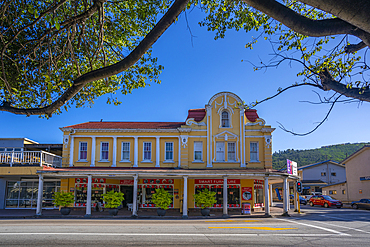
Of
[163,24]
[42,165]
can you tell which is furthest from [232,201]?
[163,24]

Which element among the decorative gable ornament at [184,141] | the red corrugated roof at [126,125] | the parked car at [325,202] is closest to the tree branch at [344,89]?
the decorative gable ornament at [184,141]

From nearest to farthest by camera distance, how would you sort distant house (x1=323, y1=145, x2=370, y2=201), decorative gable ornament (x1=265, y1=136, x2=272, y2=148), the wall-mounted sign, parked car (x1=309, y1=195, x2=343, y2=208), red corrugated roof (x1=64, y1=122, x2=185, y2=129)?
the wall-mounted sign < decorative gable ornament (x1=265, y1=136, x2=272, y2=148) < red corrugated roof (x1=64, y1=122, x2=185, y2=129) < parked car (x1=309, y1=195, x2=343, y2=208) < distant house (x1=323, y1=145, x2=370, y2=201)

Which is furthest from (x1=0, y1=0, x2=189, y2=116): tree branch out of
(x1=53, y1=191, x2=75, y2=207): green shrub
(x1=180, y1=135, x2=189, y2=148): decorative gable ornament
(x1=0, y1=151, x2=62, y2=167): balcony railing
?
(x1=180, y1=135, x2=189, y2=148): decorative gable ornament

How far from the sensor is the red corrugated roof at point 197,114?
2606 centimetres

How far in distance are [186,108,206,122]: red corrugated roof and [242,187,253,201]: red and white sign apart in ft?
23.7

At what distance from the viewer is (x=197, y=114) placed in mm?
26328

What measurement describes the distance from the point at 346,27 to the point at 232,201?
2256 cm

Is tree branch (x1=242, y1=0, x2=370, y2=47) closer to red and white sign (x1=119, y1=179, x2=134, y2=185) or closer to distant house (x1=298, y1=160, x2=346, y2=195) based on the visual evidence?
red and white sign (x1=119, y1=179, x2=134, y2=185)

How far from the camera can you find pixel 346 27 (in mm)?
4121

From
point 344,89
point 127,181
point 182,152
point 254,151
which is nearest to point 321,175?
point 254,151

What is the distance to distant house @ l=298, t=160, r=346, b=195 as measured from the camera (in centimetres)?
5750

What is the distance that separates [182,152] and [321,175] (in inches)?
1768

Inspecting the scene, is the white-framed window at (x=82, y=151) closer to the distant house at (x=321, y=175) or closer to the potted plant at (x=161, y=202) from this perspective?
the potted plant at (x=161, y=202)

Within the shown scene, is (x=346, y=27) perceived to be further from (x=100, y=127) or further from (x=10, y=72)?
(x=100, y=127)
